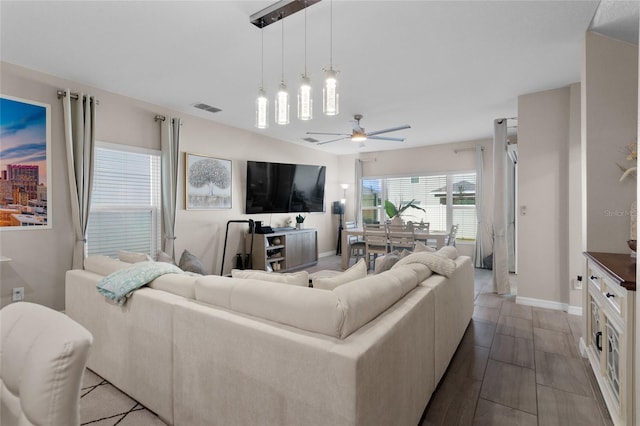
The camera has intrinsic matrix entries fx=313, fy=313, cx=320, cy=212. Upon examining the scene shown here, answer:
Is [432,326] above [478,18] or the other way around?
the other way around

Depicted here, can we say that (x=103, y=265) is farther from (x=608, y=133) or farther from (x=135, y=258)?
(x=608, y=133)

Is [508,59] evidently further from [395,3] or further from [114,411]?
[114,411]

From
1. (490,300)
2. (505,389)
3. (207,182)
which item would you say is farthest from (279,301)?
(207,182)

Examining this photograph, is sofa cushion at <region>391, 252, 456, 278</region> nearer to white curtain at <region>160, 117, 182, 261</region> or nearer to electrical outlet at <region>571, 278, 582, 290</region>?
electrical outlet at <region>571, 278, 582, 290</region>

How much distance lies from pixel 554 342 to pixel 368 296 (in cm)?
243

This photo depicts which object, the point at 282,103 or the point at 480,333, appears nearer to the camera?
the point at 282,103

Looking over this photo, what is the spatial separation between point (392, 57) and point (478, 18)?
30.0 inches

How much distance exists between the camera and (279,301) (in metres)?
1.44

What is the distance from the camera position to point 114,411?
6.16 ft

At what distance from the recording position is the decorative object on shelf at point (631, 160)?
2.27 meters

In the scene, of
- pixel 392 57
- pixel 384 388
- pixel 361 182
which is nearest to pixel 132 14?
pixel 392 57

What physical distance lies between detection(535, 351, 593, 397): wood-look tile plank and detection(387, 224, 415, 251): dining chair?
239cm

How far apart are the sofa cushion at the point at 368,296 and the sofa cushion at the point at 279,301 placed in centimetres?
4

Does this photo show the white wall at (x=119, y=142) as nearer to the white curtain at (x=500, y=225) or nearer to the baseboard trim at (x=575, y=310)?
the white curtain at (x=500, y=225)
